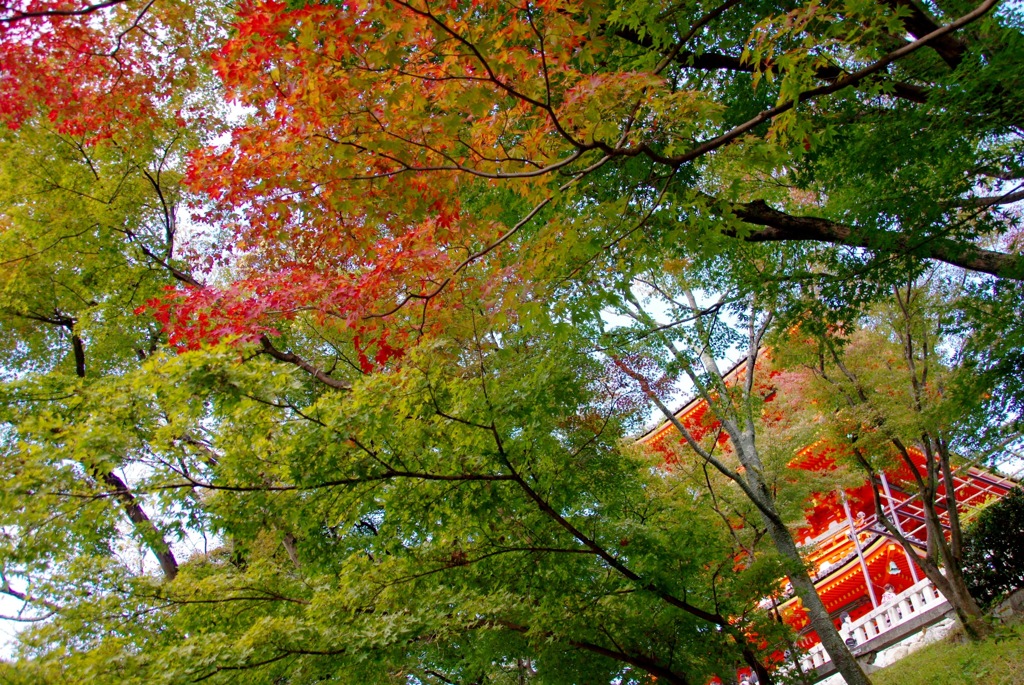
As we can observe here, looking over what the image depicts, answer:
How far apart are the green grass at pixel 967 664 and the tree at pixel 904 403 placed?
0.65 meters

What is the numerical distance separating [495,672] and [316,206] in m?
4.09

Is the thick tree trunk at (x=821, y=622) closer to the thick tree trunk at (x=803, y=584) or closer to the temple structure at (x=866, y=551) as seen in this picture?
the thick tree trunk at (x=803, y=584)

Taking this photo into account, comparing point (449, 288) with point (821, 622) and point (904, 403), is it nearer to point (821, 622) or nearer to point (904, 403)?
point (821, 622)

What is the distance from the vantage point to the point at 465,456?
15.8ft

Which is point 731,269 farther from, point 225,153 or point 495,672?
point 225,153

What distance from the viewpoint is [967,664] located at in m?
8.28

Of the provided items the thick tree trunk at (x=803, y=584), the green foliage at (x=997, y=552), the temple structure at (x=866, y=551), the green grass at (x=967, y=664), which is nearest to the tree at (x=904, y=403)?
the green foliage at (x=997, y=552)

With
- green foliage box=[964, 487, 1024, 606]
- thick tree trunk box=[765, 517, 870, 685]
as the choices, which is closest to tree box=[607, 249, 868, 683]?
thick tree trunk box=[765, 517, 870, 685]

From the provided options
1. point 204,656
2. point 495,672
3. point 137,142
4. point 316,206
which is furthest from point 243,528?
point 137,142

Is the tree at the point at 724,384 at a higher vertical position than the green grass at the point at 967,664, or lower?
higher

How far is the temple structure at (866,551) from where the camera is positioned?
511 inches

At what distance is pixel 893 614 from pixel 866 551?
2.60 m

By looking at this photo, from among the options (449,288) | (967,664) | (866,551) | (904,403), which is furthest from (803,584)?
(866,551)

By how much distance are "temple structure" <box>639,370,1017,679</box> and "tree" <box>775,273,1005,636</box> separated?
1.64 metres
